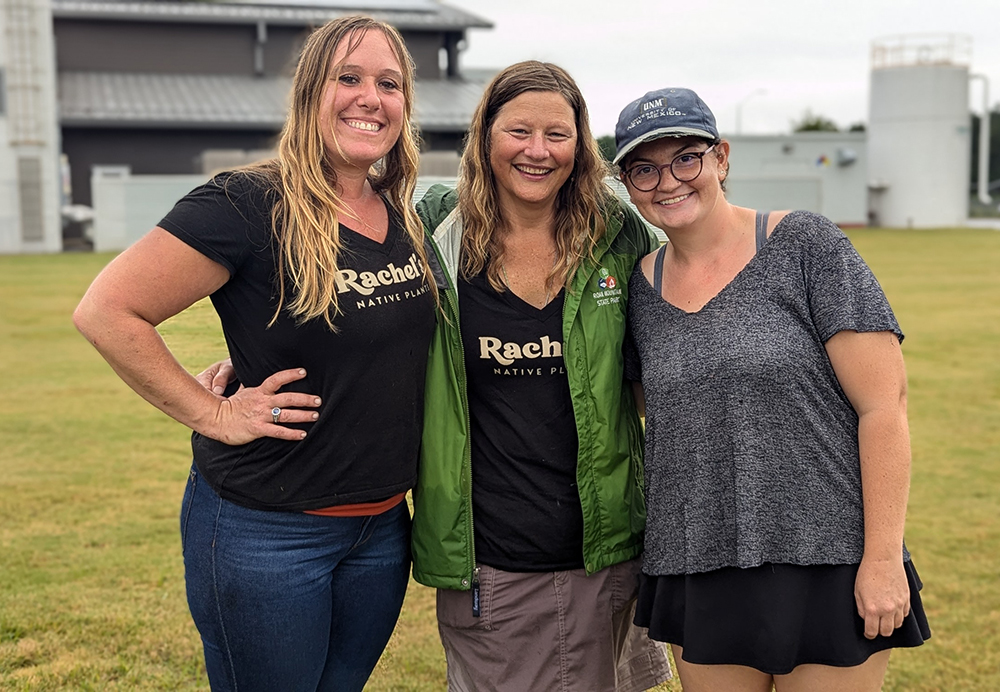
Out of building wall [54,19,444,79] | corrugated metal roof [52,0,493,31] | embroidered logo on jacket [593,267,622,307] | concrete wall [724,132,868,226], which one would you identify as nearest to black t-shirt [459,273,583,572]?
embroidered logo on jacket [593,267,622,307]

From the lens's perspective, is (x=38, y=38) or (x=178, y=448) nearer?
(x=178, y=448)

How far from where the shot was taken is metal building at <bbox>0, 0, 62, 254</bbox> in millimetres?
27984

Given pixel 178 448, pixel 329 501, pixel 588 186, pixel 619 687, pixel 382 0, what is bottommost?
pixel 178 448

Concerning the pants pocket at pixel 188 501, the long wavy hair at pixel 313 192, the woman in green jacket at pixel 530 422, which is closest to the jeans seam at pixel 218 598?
the pants pocket at pixel 188 501

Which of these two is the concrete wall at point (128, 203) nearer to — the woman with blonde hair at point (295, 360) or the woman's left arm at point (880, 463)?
the woman with blonde hair at point (295, 360)

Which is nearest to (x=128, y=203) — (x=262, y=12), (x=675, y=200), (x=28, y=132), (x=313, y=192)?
(x=28, y=132)

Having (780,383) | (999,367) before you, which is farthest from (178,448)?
(999,367)

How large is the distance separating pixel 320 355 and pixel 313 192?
39 cm

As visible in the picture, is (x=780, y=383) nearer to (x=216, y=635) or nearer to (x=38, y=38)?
(x=216, y=635)

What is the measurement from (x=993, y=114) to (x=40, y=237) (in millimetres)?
57288

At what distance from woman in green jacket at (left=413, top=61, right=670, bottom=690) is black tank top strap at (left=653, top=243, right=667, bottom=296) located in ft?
Result: 0.40

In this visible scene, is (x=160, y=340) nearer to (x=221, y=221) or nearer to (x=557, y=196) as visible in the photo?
(x=221, y=221)

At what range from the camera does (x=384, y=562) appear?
2.60m

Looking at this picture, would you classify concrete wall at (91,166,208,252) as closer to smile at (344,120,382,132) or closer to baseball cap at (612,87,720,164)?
smile at (344,120,382,132)
